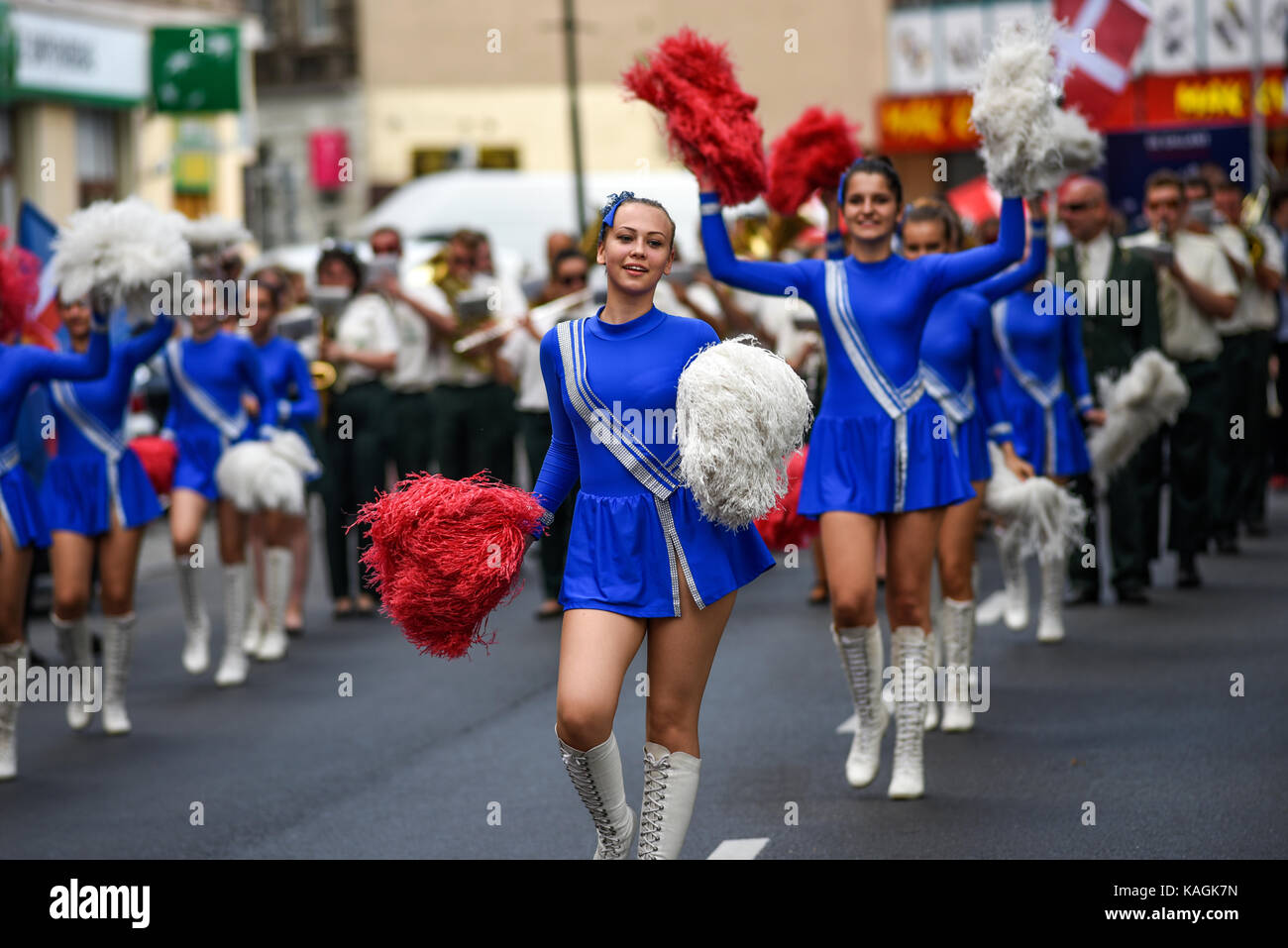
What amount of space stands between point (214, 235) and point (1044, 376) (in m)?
4.41

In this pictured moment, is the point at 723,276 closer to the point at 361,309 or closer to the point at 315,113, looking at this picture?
the point at 361,309

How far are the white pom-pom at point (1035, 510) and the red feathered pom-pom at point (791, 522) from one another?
158 centimetres

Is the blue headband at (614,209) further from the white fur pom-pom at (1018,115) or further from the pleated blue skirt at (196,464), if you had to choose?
the pleated blue skirt at (196,464)

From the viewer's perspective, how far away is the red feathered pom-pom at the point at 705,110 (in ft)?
20.2

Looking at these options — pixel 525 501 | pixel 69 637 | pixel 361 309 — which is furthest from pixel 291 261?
pixel 525 501

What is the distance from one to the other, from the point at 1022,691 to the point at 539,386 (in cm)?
425

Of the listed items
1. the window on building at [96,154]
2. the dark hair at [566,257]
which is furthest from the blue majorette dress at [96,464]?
the window on building at [96,154]

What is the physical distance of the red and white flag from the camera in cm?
1584

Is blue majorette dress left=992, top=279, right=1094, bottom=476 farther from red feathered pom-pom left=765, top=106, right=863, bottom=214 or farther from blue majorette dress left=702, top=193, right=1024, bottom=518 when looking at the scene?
blue majorette dress left=702, top=193, right=1024, bottom=518

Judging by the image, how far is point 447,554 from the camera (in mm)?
5031

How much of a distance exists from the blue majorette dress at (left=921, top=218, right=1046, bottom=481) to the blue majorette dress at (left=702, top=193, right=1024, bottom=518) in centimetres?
75

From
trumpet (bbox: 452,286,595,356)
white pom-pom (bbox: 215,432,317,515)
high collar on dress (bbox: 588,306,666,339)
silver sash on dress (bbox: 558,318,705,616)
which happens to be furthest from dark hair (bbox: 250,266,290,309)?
silver sash on dress (bbox: 558,318,705,616)

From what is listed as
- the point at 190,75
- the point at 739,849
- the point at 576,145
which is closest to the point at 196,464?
the point at 739,849

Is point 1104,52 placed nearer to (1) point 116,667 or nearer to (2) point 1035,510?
(2) point 1035,510
